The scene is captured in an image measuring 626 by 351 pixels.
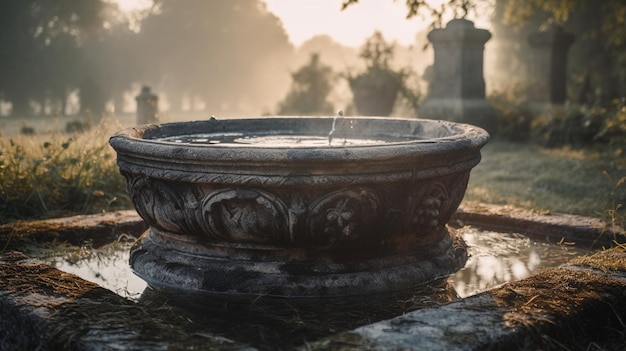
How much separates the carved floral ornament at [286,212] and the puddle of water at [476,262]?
412mm

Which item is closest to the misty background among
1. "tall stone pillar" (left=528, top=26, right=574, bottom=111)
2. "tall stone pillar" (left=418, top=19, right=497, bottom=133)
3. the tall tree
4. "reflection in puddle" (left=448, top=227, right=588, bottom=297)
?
Result: the tall tree

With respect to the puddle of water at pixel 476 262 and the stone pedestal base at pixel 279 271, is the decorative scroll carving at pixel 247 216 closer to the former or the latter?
the stone pedestal base at pixel 279 271

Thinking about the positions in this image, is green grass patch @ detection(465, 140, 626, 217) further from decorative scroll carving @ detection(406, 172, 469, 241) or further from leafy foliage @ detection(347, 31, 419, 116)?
leafy foliage @ detection(347, 31, 419, 116)

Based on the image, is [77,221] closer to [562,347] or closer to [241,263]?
[241,263]

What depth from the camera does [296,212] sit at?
314 cm

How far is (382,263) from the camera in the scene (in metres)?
3.48

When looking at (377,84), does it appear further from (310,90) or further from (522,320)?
(522,320)

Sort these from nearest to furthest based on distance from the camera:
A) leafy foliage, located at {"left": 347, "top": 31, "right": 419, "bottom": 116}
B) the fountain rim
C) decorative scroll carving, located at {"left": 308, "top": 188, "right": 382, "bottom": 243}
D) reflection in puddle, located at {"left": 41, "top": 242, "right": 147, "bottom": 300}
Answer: the fountain rim
decorative scroll carving, located at {"left": 308, "top": 188, "right": 382, "bottom": 243}
reflection in puddle, located at {"left": 41, "top": 242, "right": 147, "bottom": 300}
leafy foliage, located at {"left": 347, "top": 31, "right": 419, "bottom": 116}

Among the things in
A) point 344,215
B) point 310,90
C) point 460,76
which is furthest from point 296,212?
point 310,90

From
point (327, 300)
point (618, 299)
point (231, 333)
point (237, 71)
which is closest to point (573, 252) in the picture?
point (618, 299)

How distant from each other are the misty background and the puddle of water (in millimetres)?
16997

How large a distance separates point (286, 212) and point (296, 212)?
0.05 metres

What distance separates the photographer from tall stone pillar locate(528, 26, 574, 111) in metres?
15.1

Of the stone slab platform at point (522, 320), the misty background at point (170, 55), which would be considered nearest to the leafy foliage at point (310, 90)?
the misty background at point (170, 55)
